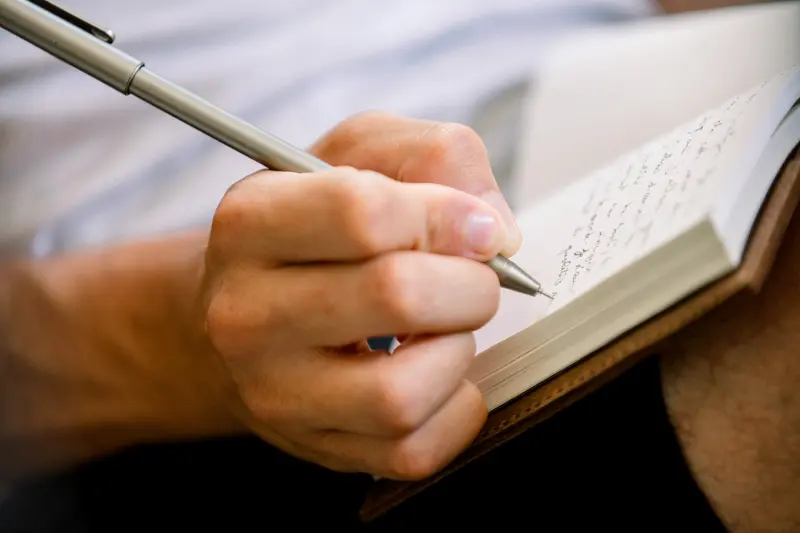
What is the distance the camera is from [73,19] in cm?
36

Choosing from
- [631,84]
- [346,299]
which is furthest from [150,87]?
[631,84]

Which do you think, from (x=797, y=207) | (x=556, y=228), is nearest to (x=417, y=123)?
(x=556, y=228)

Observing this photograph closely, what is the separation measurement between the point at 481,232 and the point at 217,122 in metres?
0.14

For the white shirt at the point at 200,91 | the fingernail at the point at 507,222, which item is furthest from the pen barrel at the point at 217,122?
the white shirt at the point at 200,91

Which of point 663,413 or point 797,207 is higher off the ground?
point 797,207

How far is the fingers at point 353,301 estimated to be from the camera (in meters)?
0.30

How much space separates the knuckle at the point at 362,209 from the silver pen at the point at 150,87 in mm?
59

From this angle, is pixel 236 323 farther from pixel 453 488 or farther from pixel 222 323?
pixel 453 488

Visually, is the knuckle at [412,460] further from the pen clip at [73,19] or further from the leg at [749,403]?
the pen clip at [73,19]

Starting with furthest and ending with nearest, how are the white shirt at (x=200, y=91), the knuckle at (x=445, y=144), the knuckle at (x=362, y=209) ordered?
the white shirt at (x=200, y=91) → the knuckle at (x=445, y=144) → the knuckle at (x=362, y=209)

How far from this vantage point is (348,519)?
525 millimetres

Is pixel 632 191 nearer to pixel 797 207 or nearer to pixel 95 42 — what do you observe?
pixel 797 207

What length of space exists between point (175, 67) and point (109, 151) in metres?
0.09

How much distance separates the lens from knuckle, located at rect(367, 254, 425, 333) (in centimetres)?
29
